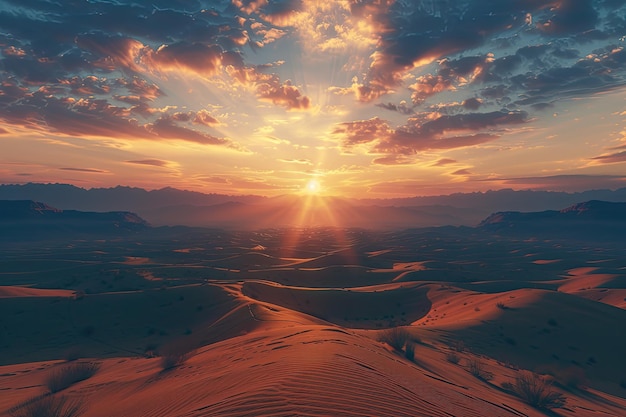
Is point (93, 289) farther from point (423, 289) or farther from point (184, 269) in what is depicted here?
point (423, 289)

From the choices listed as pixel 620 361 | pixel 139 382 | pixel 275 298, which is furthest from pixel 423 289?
pixel 139 382

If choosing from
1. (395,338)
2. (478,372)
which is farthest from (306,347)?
(478,372)

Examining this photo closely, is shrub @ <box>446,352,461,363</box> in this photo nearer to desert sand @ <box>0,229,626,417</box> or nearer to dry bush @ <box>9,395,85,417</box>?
desert sand @ <box>0,229,626,417</box>

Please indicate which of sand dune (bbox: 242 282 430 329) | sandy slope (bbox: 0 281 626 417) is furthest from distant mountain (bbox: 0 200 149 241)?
sandy slope (bbox: 0 281 626 417)

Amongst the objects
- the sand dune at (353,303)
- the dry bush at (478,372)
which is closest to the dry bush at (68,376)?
the dry bush at (478,372)

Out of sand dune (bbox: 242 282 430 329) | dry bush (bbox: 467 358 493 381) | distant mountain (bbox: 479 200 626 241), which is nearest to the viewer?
dry bush (bbox: 467 358 493 381)

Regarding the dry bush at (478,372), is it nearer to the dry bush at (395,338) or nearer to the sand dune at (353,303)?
the dry bush at (395,338)
